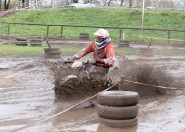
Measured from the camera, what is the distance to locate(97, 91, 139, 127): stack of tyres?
9.08 meters

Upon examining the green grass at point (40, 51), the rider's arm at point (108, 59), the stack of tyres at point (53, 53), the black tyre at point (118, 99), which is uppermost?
the rider's arm at point (108, 59)

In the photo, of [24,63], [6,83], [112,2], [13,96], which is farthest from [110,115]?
[112,2]

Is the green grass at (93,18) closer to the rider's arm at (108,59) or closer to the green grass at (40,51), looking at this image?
the green grass at (40,51)

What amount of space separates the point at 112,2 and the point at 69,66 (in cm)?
6359

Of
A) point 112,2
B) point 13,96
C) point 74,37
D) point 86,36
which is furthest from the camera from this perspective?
point 112,2

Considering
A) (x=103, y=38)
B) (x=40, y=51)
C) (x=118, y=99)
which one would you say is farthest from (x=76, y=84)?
(x=40, y=51)

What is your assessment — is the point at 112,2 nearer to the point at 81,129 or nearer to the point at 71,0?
the point at 71,0

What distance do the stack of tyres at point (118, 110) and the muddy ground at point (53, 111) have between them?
0.14 m

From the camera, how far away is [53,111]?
34.6 ft

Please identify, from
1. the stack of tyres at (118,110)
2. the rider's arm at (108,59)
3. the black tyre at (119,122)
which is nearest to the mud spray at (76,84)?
the rider's arm at (108,59)

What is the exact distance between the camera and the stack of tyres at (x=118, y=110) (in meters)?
9.08

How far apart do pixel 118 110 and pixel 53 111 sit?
6.64 feet

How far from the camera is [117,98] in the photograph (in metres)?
9.12

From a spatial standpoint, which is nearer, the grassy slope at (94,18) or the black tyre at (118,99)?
the black tyre at (118,99)
